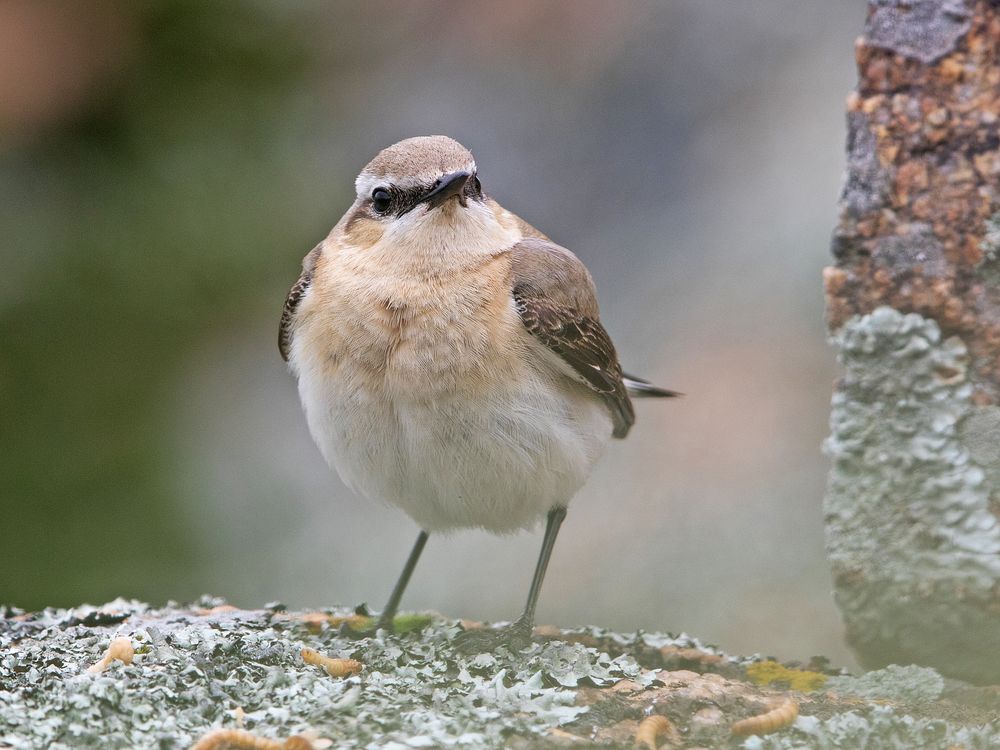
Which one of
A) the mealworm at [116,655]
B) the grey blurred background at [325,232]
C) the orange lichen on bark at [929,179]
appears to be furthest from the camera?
the grey blurred background at [325,232]

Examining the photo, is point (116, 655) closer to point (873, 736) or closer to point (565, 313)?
point (565, 313)

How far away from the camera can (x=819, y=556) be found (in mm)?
6863

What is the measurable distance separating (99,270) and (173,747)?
5314 mm

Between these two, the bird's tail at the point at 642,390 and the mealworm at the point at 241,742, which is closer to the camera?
the mealworm at the point at 241,742

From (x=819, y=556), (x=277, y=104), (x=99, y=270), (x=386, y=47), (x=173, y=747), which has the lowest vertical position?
(x=173, y=747)

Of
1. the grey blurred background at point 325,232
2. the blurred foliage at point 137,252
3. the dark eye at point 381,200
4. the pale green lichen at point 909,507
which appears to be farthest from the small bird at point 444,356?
the blurred foliage at point 137,252

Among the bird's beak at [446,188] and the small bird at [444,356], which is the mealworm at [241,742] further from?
the bird's beak at [446,188]

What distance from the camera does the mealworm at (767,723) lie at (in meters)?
3.93

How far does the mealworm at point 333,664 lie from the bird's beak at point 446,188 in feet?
6.30

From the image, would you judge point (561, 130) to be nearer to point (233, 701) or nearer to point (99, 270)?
point (99, 270)

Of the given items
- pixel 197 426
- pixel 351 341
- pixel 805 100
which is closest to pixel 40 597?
pixel 197 426

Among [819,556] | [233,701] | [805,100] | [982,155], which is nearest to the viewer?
[233,701]

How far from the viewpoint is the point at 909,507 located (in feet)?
15.7

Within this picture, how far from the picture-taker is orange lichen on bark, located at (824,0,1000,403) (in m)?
4.56
